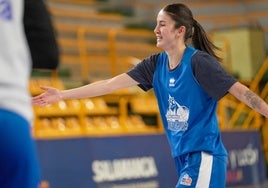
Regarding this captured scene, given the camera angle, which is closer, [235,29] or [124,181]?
[124,181]

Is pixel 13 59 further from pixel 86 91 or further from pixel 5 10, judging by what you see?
pixel 86 91

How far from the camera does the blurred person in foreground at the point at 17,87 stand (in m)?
1.93

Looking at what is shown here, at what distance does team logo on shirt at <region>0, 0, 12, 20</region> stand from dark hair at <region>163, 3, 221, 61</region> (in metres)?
2.49

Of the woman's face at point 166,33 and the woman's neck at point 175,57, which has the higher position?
the woman's face at point 166,33

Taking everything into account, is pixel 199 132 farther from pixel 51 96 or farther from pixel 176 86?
pixel 51 96

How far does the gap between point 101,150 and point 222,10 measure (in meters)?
10.9

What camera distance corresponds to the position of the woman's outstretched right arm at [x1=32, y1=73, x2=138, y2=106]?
402 cm

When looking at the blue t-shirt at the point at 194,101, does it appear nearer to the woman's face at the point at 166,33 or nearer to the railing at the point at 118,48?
the woman's face at the point at 166,33

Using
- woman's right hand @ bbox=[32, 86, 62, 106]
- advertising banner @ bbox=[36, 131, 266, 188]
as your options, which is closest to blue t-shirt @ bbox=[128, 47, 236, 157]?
woman's right hand @ bbox=[32, 86, 62, 106]

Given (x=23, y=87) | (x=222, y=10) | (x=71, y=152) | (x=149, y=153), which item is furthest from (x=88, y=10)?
(x=23, y=87)

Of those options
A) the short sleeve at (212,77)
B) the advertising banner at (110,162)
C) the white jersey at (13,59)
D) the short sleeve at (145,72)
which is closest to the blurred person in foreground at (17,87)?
the white jersey at (13,59)

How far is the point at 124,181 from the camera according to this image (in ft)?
30.9

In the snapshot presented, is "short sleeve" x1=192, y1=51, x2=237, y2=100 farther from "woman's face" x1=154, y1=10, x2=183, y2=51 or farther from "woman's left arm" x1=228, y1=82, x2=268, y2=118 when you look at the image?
"woman's face" x1=154, y1=10, x2=183, y2=51

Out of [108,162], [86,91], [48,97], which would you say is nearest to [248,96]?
[86,91]
